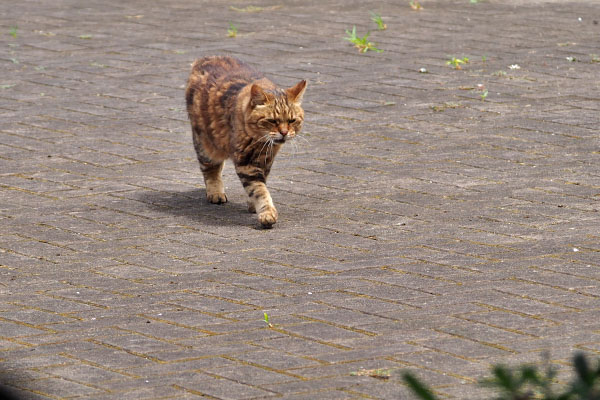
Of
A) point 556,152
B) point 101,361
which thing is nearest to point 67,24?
point 556,152

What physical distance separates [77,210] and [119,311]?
2.08 meters

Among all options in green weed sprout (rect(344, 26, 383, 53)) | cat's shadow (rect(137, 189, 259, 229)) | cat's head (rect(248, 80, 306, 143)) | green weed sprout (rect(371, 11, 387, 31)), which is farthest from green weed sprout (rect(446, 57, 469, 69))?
cat's head (rect(248, 80, 306, 143))

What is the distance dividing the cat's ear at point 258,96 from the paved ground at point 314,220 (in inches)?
32.7

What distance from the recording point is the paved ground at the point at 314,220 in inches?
207

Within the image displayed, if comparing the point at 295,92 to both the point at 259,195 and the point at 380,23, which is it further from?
the point at 380,23

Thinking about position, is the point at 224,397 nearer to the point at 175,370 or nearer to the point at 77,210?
the point at 175,370

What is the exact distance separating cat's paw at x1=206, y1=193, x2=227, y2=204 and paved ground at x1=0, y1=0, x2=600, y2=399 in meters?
0.09

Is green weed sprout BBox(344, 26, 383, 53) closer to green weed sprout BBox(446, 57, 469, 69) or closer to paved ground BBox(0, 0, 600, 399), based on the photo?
paved ground BBox(0, 0, 600, 399)

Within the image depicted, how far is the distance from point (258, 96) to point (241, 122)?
280 mm

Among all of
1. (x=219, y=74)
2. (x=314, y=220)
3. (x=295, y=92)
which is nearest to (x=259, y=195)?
(x=314, y=220)

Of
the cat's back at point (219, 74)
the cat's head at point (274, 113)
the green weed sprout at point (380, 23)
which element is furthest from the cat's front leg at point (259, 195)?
the green weed sprout at point (380, 23)

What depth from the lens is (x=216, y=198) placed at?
8.16m

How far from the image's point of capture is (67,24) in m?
14.2

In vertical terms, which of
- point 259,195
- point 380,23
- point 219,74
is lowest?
point 259,195
